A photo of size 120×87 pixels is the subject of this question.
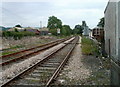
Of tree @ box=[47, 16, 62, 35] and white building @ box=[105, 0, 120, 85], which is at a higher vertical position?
tree @ box=[47, 16, 62, 35]

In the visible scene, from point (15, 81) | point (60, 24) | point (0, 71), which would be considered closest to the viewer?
point (15, 81)

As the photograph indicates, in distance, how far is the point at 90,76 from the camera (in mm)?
6363

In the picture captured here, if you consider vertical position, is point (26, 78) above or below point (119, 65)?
below

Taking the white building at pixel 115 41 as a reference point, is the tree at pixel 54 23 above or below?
above

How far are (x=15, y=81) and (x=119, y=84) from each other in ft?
11.3

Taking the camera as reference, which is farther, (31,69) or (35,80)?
(31,69)

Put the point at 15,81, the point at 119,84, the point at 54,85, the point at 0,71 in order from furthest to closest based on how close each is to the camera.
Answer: the point at 0,71
the point at 15,81
the point at 54,85
the point at 119,84

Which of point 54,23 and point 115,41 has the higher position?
point 54,23

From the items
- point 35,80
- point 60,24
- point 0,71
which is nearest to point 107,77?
point 35,80

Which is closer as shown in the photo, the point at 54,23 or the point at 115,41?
the point at 115,41

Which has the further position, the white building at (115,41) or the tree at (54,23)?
the tree at (54,23)

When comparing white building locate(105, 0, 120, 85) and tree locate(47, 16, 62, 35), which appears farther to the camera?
tree locate(47, 16, 62, 35)

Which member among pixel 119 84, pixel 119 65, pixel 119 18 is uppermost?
pixel 119 18

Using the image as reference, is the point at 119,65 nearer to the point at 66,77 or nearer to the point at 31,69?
the point at 66,77
